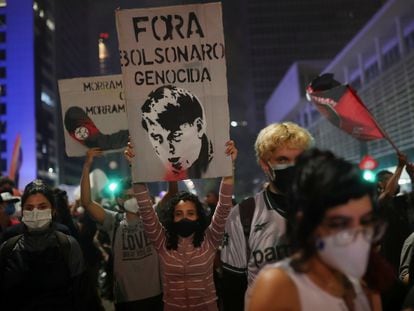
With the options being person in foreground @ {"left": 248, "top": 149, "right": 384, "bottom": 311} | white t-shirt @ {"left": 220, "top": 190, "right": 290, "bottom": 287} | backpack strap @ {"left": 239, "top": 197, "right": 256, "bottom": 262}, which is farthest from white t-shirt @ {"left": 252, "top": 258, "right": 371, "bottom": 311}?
backpack strap @ {"left": 239, "top": 197, "right": 256, "bottom": 262}

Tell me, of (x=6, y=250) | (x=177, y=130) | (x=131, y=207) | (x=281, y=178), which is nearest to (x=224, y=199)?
(x=177, y=130)

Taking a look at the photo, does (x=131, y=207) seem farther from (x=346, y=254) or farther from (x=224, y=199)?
(x=346, y=254)

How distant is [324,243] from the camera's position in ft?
5.16

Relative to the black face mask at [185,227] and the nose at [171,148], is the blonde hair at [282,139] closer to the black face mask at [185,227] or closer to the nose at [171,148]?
the nose at [171,148]

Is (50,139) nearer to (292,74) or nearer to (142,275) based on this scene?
(292,74)

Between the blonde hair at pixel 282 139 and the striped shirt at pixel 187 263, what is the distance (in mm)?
796

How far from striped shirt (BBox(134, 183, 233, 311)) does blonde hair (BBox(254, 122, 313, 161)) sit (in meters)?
0.80

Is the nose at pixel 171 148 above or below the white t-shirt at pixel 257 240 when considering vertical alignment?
above

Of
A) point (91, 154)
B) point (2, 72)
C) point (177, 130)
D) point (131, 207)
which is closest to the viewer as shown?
point (177, 130)

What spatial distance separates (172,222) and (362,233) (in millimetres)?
2451

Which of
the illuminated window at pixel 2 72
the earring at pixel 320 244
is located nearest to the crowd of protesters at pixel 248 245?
the earring at pixel 320 244

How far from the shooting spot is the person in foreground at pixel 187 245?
3635 millimetres

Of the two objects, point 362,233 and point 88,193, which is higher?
point 88,193

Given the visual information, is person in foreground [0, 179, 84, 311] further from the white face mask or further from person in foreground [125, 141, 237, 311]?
person in foreground [125, 141, 237, 311]
